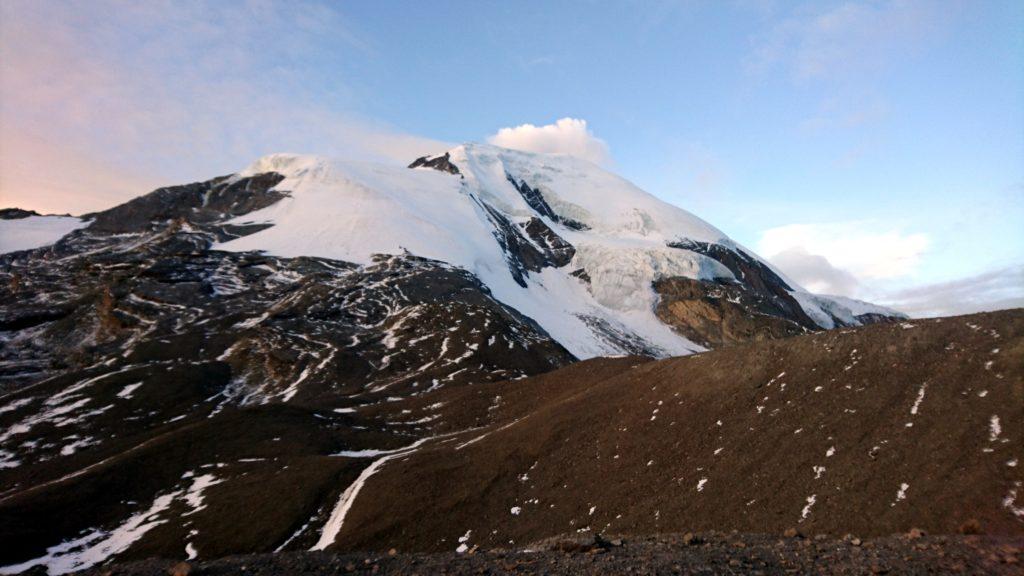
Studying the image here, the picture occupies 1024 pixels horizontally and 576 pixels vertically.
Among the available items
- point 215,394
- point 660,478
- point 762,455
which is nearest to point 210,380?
point 215,394

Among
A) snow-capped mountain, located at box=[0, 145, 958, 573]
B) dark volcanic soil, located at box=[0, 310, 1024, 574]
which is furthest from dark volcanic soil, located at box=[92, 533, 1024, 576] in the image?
snow-capped mountain, located at box=[0, 145, 958, 573]

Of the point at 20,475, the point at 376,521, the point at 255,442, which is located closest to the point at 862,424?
the point at 376,521

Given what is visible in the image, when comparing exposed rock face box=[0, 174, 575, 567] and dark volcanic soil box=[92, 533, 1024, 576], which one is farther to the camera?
exposed rock face box=[0, 174, 575, 567]

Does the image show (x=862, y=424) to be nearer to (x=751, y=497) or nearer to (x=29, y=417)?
(x=751, y=497)

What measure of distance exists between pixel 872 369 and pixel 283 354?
128m

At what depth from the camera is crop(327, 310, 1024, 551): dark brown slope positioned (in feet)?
94.3

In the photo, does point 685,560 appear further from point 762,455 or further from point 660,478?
point 660,478

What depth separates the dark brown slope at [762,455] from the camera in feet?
94.3

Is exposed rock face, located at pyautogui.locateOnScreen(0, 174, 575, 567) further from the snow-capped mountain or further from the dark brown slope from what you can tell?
the dark brown slope

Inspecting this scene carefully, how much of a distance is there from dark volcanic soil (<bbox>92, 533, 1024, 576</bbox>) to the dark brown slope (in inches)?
271

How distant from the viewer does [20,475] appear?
7719 cm

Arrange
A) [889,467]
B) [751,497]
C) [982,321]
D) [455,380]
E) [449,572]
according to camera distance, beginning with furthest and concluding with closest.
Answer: [455,380] < [982,321] < [751,497] < [889,467] < [449,572]

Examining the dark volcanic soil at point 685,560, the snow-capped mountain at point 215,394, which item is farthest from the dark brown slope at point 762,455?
the snow-capped mountain at point 215,394

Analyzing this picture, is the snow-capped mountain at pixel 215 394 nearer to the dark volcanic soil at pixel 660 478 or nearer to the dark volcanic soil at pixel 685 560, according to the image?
the dark volcanic soil at pixel 660 478
